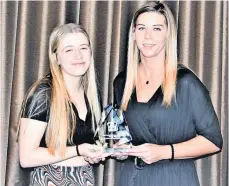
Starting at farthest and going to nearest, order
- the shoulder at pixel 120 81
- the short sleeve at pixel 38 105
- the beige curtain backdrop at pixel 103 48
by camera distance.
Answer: the beige curtain backdrop at pixel 103 48 < the shoulder at pixel 120 81 < the short sleeve at pixel 38 105

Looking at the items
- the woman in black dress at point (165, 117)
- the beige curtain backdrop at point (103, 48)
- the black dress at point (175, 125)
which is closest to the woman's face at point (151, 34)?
the woman in black dress at point (165, 117)

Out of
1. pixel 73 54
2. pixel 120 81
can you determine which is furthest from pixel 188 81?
pixel 73 54

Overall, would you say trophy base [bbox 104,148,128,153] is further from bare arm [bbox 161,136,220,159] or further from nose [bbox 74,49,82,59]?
nose [bbox 74,49,82,59]

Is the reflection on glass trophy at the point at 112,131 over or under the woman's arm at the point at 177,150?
over

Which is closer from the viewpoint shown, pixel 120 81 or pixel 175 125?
pixel 175 125

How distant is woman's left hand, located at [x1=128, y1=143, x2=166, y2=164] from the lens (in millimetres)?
1678

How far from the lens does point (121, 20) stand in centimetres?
232

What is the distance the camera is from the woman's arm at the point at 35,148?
1.65 meters

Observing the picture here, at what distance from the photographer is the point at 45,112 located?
5.45 ft

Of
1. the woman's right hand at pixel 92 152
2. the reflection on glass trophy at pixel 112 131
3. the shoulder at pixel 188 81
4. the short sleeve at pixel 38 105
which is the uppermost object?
the shoulder at pixel 188 81

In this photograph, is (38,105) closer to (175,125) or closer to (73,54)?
(73,54)

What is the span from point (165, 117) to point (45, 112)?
47 centimetres

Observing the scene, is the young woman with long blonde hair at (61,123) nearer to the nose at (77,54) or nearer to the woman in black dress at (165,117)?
the nose at (77,54)

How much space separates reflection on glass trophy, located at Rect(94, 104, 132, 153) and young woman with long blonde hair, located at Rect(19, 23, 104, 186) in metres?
0.05
